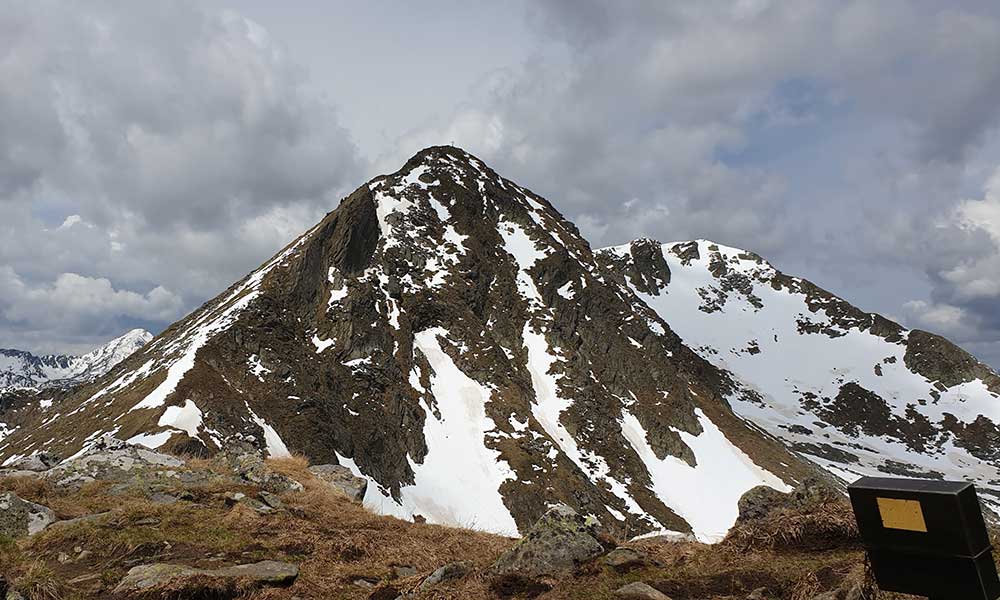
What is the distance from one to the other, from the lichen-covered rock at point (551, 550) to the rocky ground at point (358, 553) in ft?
0.08

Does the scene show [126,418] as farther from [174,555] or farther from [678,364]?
[678,364]

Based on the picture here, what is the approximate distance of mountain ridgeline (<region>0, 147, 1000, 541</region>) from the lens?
58.8 metres

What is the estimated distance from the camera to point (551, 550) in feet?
28.8

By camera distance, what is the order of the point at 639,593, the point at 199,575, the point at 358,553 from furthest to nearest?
the point at 358,553, the point at 199,575, the point at 639,593

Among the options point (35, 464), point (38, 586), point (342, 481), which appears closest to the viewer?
point (38, 586)

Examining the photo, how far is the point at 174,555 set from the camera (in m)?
9.09

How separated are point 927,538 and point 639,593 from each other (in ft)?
12.7

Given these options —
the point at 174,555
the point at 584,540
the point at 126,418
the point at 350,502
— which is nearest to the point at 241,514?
the point at 174,555

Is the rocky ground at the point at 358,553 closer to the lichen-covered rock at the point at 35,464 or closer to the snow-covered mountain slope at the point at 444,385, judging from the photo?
the lichen-covered rock at the point at 35,464

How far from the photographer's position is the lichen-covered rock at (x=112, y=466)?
14242 millimetres

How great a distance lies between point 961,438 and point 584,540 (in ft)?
837

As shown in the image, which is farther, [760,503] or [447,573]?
[760,503]

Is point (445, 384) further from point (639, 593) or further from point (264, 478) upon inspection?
point (639, 593)

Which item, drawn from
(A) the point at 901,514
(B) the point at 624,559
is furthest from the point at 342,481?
(A) the point at 901,514
